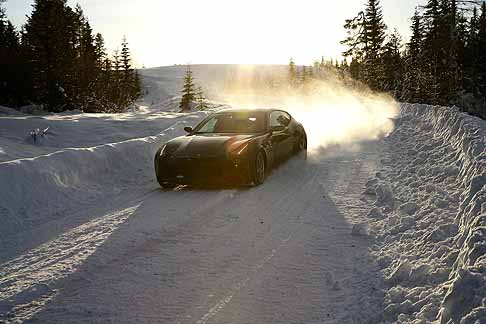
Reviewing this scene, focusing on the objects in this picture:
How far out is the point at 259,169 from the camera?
7672mm

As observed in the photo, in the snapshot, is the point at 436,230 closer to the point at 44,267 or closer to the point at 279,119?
the point at 44,267

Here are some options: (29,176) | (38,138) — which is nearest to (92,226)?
(29,176)

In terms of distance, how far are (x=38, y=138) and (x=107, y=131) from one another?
2.26 meters

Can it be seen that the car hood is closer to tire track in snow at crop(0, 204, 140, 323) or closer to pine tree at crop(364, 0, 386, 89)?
tire track in snow at crop(0, 204, 140, 323)

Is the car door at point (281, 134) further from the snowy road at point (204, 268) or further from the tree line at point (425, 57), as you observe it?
the tree line at point (425, 57)

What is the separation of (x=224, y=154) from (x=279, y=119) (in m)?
→ 2.51

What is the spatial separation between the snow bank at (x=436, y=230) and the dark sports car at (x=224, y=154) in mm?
1951

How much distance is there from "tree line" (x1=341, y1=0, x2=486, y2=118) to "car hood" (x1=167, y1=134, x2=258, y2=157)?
949 inches

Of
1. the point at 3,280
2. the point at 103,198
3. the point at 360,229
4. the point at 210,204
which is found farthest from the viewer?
the point at 103,198

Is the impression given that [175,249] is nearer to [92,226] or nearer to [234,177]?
[92,226]

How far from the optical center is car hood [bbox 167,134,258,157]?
7.31m

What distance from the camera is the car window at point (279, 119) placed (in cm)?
899

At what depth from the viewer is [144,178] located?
8461 mm

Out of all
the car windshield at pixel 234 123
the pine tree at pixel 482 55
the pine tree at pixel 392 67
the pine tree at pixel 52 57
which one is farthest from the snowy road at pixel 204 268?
the pine tree at pixel 482 55
